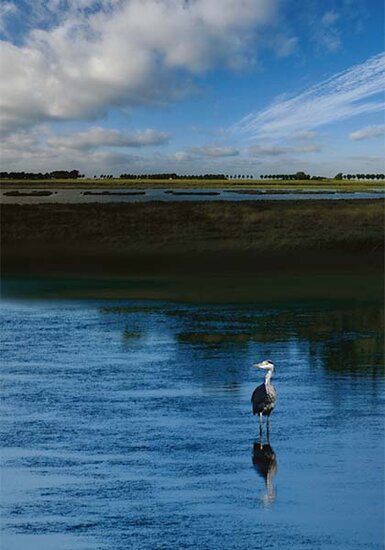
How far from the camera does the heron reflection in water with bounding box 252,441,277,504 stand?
11808mm

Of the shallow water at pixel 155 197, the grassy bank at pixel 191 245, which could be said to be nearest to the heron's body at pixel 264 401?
the grassy bank at pixel 191 245

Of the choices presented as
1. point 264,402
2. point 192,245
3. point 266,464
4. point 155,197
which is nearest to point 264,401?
point 264,402

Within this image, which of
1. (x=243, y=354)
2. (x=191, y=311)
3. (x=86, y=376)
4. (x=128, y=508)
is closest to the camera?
(x=128, y=508)

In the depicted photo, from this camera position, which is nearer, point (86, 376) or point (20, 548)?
point (20, 548)

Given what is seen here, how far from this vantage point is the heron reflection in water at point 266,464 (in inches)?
465

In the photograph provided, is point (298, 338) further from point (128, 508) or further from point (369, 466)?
point (128, 508)

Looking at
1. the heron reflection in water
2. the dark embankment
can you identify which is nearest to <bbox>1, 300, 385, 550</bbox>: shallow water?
the heron reflection in water

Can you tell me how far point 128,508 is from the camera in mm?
11328

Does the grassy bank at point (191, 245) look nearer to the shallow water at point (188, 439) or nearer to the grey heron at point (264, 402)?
the shallow water at point (188, 439)

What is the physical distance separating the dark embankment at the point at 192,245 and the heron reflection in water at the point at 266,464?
2340cm

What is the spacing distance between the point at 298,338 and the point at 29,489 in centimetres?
1227

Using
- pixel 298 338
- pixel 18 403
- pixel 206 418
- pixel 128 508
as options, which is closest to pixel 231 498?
pixel 128 508

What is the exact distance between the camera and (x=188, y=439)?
14.3 m

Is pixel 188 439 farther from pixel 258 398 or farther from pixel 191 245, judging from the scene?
pixel 191 245
